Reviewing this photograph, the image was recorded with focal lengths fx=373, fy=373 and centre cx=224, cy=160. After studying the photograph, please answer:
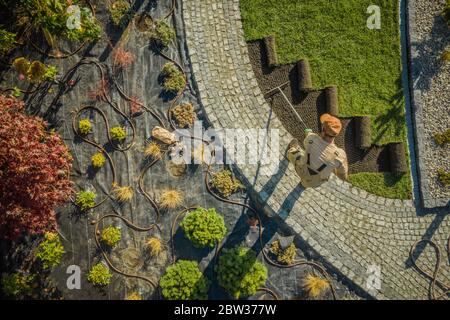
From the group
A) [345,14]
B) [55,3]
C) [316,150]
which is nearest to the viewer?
[316,150]

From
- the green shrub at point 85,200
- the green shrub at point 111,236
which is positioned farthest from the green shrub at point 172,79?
the green shrub at point 111,236

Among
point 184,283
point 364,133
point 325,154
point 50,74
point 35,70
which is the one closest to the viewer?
point 325,154

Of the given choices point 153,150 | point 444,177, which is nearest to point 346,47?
point 444,177

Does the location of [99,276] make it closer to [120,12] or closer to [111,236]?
[111,236]

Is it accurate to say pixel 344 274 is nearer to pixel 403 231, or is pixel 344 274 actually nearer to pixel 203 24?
pixel 403 231

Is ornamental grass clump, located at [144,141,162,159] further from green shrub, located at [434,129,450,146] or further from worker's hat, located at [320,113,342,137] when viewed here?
green shrub, located at [434,129,450,146]

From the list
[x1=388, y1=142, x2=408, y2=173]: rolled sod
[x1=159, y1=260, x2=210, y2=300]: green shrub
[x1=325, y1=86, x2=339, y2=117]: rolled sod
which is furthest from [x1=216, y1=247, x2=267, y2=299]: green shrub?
[x1=388, y1=142, x2=408, y2=173]: rolled sod

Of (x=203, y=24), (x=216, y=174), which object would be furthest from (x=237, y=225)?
(x=203, y=24)
